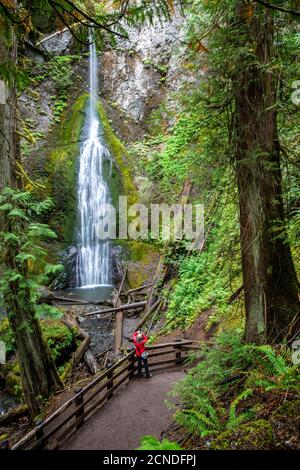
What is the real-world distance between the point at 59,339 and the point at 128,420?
4721 millimetres

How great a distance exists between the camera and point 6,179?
727 cm

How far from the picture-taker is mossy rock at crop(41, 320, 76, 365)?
1042 cm

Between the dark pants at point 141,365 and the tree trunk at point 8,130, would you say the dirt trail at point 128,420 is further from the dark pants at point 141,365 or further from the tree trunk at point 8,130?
the tree trunk at point 8,130

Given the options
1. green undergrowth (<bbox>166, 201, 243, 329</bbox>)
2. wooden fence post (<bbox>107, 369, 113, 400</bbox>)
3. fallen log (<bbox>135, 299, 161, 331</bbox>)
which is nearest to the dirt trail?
wooden fence post (<bbox>107, 369, 113, 400</bbox>)

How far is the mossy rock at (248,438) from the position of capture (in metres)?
3.34

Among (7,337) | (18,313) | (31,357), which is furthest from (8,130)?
(7,337)

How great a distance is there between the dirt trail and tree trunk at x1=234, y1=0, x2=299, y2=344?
2.76m

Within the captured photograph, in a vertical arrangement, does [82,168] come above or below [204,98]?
above

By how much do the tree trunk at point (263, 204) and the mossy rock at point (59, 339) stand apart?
279 inches

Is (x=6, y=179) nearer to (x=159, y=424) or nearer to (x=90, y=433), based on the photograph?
(x=90, y=433)
